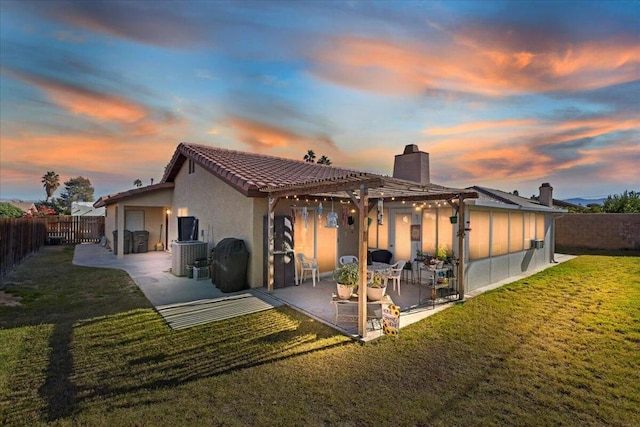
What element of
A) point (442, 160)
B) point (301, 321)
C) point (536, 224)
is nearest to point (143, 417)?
point (301, 321)

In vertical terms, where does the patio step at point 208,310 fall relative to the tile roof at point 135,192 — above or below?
below

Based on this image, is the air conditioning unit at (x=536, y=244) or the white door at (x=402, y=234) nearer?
the white door at (x=402, y=234)

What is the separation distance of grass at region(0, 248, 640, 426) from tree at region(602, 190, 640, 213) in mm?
19431

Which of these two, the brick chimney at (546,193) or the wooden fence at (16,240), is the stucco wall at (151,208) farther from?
the brick chimney at (546,193)

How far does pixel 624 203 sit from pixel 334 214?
24233 mm

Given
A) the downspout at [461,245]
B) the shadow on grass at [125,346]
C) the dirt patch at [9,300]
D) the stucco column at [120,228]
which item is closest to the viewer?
the shadow on grass at [125,346]

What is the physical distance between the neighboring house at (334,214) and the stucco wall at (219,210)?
0.09 feet

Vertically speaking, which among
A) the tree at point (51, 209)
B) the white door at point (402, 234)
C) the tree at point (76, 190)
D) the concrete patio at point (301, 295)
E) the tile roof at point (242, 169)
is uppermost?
the tree at point (76, 190)

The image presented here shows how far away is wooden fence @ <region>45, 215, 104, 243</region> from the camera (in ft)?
58.9

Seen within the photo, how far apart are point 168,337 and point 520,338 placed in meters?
5.98

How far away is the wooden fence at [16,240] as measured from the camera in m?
8.86

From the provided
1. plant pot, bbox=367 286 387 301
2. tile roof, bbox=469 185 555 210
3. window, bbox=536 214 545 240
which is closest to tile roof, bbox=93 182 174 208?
plant pot, bbox=367 286 387 301

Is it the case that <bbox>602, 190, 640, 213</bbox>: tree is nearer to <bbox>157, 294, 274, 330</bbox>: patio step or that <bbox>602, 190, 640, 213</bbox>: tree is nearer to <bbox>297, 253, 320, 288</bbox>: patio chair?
<bbox>297, 253, 320, 288</bbox>: patio chair

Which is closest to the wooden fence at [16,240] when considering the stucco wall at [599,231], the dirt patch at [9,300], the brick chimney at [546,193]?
the dirt patch at [9,300]
